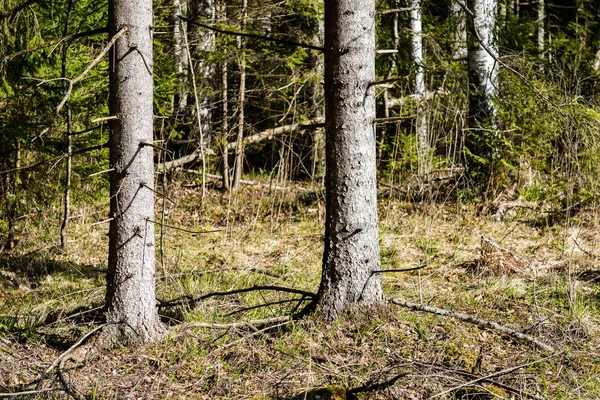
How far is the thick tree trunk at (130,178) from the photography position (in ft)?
15.2

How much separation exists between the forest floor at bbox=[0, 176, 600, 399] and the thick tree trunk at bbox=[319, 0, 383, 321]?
0.80ft

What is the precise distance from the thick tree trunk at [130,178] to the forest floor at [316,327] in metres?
0.18

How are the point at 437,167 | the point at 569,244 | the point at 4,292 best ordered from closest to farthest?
the point at 4,292 → the point at 569,244 → the point at 437,167

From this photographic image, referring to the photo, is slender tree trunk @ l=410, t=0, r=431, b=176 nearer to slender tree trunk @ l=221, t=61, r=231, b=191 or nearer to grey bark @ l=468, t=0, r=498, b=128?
grey bark @ l=468, t=0, r=498, b=128

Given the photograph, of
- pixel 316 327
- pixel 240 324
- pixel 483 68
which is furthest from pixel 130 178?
pixel 483 68

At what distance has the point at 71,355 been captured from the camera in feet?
14.9

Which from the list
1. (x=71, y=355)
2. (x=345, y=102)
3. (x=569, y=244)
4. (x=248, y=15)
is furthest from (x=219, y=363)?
(x=248, y=15)

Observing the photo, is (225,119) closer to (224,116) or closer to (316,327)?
(224,116)

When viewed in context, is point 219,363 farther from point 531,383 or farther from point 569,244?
point 569,244

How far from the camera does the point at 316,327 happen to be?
15.6ft

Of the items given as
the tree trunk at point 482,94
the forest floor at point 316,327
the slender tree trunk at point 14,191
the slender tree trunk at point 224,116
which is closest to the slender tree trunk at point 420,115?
the tree trunk at point 482,94

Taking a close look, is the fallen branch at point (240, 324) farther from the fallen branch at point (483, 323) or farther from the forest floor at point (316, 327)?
the fallen branch at point (483, 323)

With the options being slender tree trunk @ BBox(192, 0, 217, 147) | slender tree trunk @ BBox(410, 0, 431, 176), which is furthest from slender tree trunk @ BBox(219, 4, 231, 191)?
slender tree trunk @ BBox(410, 0, 431, 176)

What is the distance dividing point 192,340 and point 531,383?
2325 millimetres
